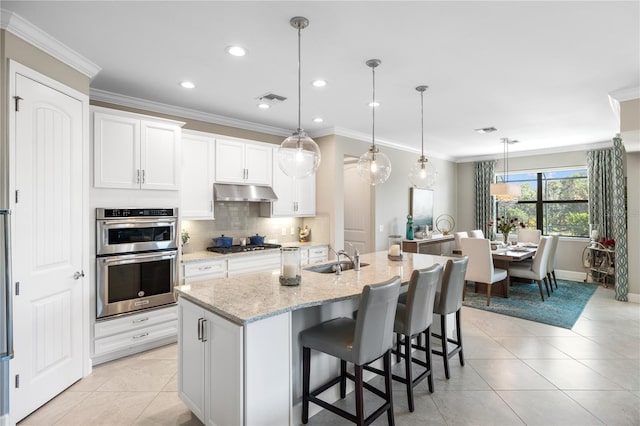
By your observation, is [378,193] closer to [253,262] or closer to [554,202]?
[253,262]

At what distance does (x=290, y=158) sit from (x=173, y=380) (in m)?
2.14

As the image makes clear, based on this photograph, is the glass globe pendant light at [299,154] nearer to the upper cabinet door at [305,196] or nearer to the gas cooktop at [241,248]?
the gas cooktop at [241,248]

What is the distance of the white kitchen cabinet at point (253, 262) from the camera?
4285mm

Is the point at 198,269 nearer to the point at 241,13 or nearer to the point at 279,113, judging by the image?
the point at 279,113

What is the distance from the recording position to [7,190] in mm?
2297

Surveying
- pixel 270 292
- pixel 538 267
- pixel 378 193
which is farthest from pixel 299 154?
pixel 538 267

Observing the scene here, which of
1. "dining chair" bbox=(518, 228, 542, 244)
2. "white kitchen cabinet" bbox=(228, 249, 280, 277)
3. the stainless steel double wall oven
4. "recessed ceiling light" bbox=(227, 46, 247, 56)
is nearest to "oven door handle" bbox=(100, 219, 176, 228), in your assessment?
the stainless steel double wall oven

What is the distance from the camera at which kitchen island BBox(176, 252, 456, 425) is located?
1.83 m

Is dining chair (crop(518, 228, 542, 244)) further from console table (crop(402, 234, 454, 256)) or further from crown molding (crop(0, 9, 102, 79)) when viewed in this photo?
crown molding (crop(0, 9, 102, 79))

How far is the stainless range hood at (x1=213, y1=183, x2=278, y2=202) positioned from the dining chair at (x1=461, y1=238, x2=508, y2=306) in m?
2.98

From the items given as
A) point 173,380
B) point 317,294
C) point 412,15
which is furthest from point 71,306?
point 412,15

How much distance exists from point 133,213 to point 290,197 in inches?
92.8

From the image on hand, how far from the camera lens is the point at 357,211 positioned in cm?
673

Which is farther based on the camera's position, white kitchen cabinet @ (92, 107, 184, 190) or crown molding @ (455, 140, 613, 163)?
crown molding @ (455, 140, 613, 163)
